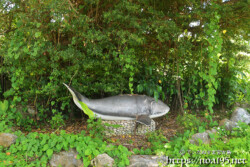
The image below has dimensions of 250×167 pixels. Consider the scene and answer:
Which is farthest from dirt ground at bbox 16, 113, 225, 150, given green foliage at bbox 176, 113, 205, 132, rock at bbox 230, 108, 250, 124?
rock at bbox 230, 108, 250, 124

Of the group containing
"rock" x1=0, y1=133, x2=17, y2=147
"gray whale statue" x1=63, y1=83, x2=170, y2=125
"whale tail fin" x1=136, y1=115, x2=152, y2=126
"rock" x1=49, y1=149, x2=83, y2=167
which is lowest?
"rock" x1=49, y1=149, x2=83, y2=167

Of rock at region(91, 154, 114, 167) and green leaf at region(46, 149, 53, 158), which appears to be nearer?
rock at region(91, 154, 114, 167)

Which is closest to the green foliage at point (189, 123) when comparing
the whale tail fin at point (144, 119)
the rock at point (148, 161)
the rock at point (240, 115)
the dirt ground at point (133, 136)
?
the dirt ground at point (133, 136)

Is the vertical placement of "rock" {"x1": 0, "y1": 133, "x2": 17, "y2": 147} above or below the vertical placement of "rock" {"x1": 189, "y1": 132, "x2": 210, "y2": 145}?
above

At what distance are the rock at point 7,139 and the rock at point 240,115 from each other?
175 inches

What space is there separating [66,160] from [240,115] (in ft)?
12.6

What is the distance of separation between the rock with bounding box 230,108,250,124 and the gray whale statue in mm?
1705

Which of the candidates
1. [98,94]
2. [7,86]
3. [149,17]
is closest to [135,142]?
[98,94]

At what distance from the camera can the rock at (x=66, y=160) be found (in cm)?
323

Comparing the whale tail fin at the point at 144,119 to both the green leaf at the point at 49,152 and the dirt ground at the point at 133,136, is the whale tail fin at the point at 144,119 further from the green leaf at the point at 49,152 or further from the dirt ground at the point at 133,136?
the green leaf at the point at 49,152

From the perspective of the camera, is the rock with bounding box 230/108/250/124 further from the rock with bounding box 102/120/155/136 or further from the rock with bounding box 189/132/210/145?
the rock with bounding box 102/120/155/136

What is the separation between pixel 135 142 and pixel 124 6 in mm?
2381

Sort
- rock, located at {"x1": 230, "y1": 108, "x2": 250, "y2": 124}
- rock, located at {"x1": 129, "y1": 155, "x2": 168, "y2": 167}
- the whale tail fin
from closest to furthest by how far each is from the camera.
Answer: rock, located at {"x1": 129, "y1": 155, "x2": 168, "y2": 167}, the whale tail fin, rock, located at {"x1": 230, "y1": 108, "x2": 250, "y2": 124}

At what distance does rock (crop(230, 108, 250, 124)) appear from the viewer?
4758 millimetres
